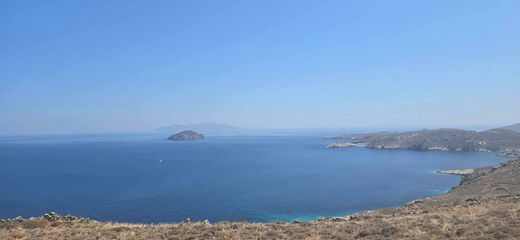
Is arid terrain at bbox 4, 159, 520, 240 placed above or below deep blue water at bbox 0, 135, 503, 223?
above

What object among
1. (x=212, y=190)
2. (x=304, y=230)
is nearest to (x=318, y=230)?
(x=304, y=230)

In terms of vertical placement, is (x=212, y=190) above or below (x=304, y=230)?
below

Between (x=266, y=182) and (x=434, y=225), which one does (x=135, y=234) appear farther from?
(x=266, y=182)

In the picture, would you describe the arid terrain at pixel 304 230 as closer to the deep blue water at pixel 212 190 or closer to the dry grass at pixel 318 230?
the dry grass at pixel 318 230

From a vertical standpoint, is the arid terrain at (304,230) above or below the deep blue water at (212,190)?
above

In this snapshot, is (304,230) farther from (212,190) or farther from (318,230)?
(212,190)

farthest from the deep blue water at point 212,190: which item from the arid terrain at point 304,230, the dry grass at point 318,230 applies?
the dry grass at point 318,230

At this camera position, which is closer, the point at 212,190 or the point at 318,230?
the point at 318,230

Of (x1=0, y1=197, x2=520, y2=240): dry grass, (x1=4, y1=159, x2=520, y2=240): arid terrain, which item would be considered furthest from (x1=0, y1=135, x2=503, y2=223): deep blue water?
(x1=0, y1=197, x2=520, y2=240): dry grass

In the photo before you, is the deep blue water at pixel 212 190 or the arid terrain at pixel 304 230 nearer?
the arid terrain at pixel 304 230

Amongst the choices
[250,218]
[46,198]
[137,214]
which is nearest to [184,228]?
[250,218]

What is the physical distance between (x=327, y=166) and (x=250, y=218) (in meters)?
88.3

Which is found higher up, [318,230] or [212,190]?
[318,230]

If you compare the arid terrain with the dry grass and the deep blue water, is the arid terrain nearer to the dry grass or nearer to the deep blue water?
the dry grass
